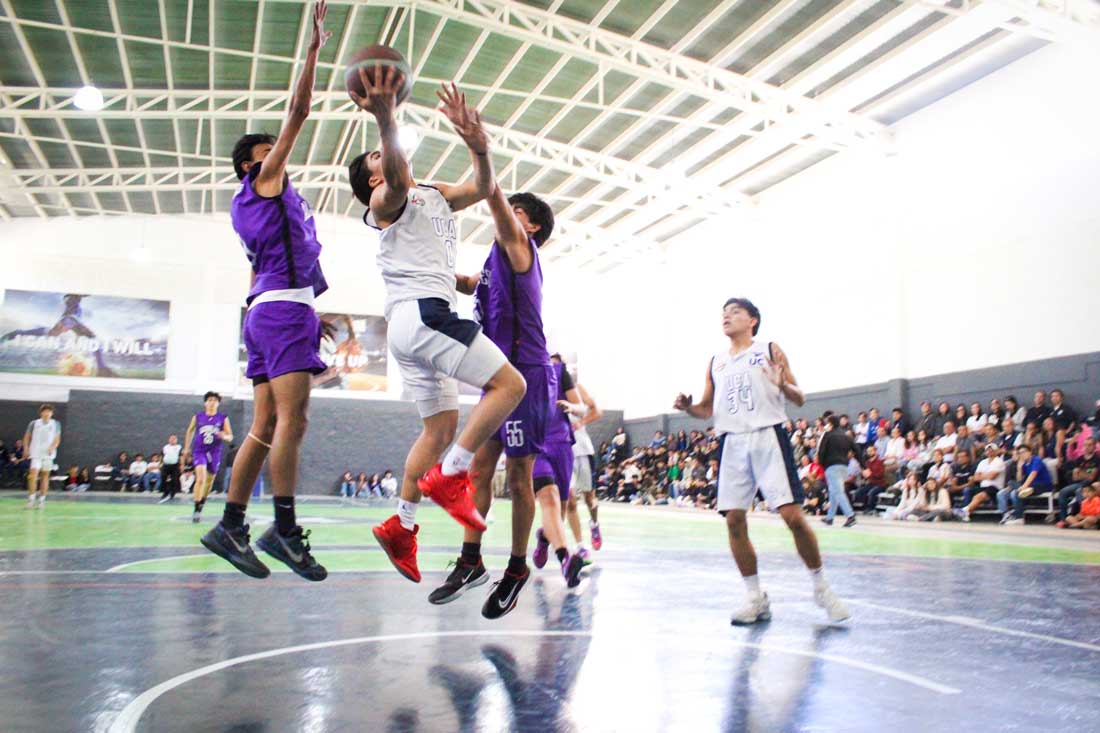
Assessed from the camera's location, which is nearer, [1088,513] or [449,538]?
[449,538]

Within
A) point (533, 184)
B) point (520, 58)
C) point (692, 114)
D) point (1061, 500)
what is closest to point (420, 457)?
point (1061, 500)

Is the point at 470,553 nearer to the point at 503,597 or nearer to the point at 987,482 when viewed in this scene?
the point at 503,597

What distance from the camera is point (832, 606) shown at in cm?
454

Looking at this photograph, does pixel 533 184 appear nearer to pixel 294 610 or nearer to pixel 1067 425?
pixel 1067 425

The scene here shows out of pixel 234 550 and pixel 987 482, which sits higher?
pixel 987 482

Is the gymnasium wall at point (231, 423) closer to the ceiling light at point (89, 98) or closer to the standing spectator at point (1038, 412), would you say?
the ceiling light at point (89, 98)

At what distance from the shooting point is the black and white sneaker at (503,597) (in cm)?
412

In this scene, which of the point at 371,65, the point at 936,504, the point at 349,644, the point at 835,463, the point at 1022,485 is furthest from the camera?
the point at 936,504

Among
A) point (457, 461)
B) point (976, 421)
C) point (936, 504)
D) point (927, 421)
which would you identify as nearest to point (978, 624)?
point (457, 461)

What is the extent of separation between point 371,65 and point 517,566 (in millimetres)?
2411

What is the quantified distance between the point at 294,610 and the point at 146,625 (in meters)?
0.77

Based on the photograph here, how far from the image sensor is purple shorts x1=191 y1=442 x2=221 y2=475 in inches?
474

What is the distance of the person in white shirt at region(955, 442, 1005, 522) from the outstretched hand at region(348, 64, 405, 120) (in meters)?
13.3

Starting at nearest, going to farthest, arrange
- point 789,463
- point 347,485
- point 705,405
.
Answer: point 789,463 → point 705,405 → point 347,485
